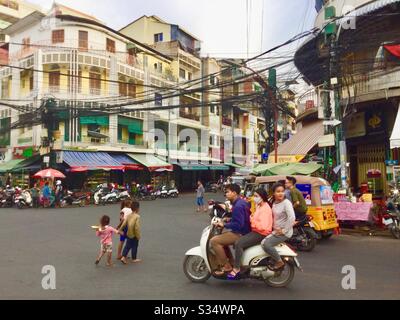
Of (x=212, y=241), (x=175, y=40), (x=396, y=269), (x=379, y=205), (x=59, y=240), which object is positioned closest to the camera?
(x=212, y=241)

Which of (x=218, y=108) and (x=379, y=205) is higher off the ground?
(x=218, y=108)

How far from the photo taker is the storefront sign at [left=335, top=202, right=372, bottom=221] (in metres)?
11.4

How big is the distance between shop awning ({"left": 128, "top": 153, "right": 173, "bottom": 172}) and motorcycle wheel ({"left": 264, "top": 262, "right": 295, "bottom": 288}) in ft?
80.8

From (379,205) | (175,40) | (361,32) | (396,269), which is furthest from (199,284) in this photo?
(175,40)

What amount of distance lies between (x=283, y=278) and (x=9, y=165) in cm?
2598

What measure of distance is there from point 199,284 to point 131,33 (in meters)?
37.9

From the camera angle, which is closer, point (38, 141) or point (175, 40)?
point (38, 141)

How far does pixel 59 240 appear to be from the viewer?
10.1 metres

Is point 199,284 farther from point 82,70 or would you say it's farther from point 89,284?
point 82,70

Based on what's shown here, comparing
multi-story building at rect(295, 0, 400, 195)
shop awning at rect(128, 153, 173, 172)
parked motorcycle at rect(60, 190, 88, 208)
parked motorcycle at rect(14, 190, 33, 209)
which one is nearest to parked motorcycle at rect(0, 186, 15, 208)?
parked motorcycle at rect(14, 190, 33, 209)

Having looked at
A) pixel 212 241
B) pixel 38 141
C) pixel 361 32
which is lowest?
pixel 212 241

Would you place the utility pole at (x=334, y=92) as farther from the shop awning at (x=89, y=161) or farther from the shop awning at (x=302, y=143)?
the shop awning at (x=89, y=161)

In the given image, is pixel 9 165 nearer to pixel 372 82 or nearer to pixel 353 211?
pixel 353 211

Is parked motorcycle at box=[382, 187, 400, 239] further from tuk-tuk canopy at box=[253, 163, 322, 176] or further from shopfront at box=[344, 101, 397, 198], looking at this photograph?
tuk-tuk canopy at box=[253, 163, 322, 176]
